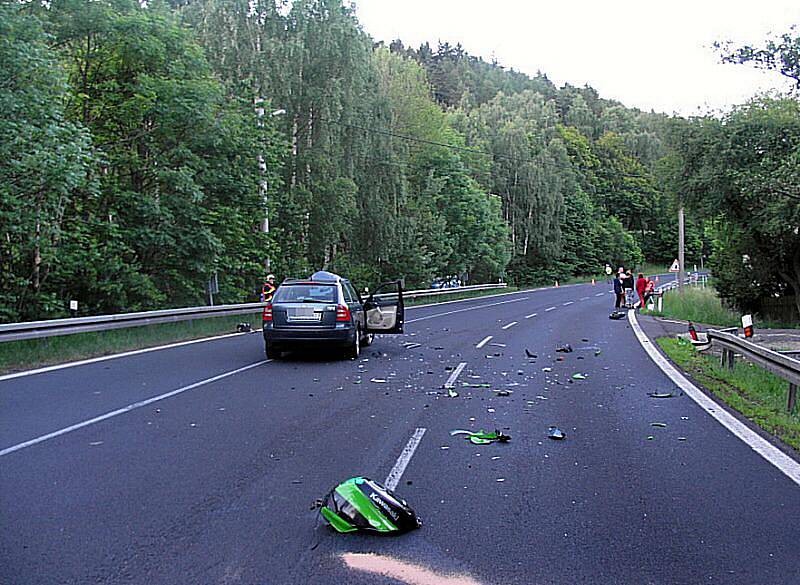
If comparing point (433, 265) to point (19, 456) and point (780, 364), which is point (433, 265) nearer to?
point (780, 364)

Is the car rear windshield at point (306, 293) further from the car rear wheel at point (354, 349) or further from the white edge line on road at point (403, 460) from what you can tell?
the white edge line on road at point (403, 460)

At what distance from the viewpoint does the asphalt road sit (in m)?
4.64

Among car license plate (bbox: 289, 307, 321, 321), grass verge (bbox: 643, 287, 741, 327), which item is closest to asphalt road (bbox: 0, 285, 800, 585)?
car license plate (bbox: 289, 307, 321, 321)

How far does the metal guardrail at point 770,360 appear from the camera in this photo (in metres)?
9.31

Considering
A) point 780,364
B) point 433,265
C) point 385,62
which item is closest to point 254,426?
point 780,364

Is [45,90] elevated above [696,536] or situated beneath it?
elevated above

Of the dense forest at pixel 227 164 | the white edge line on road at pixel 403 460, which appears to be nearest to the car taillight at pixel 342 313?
the white edge line on road at pixel 403 460

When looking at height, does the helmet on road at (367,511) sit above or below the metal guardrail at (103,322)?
below

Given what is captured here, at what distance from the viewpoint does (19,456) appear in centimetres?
Answer: 726

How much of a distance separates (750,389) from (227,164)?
18.8m

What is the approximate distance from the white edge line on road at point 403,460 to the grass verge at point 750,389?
3.78 metres

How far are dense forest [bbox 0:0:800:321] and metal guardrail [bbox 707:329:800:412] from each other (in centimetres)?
991

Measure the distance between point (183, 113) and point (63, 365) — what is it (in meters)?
11.1

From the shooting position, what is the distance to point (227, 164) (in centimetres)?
2562
